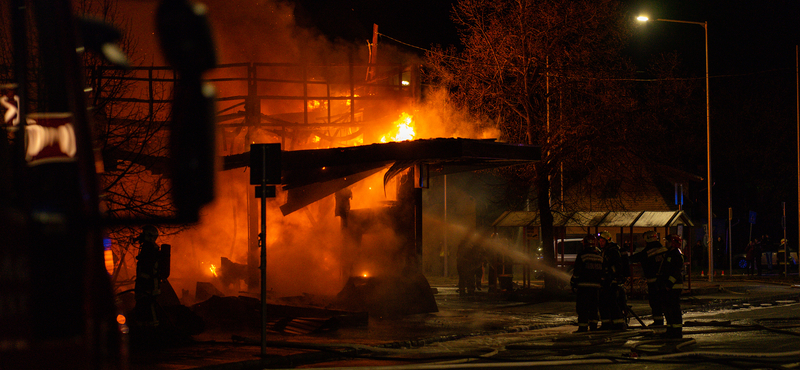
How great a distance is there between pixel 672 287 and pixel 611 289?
136 cm

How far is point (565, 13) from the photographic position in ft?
67.3

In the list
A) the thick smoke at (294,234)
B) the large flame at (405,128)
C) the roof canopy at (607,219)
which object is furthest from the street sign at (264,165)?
the roof canopy at (607,219)

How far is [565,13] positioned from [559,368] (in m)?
13.5

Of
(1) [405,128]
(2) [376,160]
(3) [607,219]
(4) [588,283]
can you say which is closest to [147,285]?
(2) [376,160]

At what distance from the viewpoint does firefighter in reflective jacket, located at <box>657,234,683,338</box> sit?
37.6 ft

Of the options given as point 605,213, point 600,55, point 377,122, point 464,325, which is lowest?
point 464,325

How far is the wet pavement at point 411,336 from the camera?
397 inches

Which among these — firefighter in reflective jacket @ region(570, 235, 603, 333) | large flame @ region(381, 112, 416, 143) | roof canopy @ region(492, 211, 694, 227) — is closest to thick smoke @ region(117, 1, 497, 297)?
large flame @ region(381, 112, 416, 143)

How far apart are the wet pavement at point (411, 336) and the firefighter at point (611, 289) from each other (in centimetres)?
37

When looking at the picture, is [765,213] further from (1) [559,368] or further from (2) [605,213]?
(1) [559,368]

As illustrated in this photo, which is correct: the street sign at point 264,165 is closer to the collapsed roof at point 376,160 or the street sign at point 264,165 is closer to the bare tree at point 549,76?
the collapsed roof at point 376,160

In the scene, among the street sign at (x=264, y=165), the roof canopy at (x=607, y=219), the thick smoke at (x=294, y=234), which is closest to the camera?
the street sign at (x=264, y=165)

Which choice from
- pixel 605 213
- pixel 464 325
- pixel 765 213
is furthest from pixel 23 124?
pixel 765 213

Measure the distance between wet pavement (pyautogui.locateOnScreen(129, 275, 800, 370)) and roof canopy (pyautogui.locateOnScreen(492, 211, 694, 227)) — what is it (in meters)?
2.26
